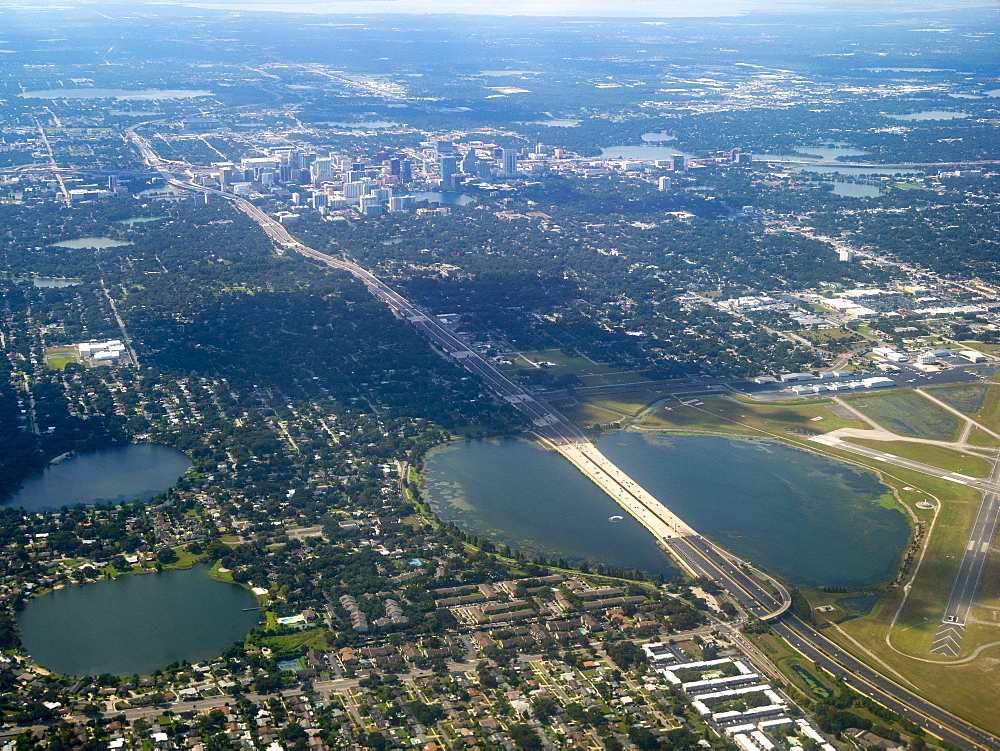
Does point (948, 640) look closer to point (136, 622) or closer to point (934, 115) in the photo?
point (136, 622)

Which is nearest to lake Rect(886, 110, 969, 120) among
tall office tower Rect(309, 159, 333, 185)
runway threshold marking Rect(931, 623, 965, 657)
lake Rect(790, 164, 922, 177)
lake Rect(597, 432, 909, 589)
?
lake Rect(790, 164, 922, 177)

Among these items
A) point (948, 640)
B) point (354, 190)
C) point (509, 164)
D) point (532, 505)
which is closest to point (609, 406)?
point (532, 505)

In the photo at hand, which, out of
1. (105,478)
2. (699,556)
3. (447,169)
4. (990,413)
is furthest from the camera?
(447,169)

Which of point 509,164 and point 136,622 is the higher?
point 509,164

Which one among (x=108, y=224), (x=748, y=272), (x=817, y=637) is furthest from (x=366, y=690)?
(x=108, y=224)

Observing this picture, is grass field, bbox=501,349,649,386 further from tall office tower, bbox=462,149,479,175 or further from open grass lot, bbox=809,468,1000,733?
tall office tower, bbox=462,149,479,175

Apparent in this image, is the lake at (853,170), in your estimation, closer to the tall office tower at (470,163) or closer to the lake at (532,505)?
the tall office tower at (470,163)

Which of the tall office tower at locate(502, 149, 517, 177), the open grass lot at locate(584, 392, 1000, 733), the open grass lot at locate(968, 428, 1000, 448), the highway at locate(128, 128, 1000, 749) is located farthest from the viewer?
the tall office tower at locate(502, 149, 517, 177)
